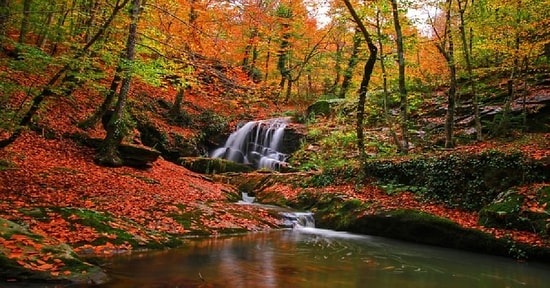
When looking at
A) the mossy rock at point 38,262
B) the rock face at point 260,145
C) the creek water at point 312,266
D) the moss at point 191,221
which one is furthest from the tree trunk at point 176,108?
the mossy rock at point 38,262

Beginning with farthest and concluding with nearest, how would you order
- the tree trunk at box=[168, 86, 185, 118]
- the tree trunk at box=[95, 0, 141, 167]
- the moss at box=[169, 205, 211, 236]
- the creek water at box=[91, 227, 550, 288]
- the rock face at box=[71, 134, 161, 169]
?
the tree trunk at box=[168, 86, 185, 118] < the rock face at box=[71, 134, 161, 169] < the tree trunk at box=[95, 0, 141, 167] < the moss at box=[169, 205, 211, 236] < the creek water at box=[91, 227, 550, 288]

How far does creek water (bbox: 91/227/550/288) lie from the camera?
19.4 ft

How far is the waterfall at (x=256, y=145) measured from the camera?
20938 mm

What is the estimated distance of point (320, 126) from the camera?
64.6ft

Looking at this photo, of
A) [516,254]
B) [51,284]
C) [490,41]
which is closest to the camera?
[51,284]

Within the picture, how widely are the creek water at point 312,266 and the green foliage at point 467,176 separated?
204 centimetres

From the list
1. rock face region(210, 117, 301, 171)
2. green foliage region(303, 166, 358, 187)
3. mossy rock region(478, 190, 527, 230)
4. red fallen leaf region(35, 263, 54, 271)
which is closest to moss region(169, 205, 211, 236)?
red fallen leaf region(35, 263, 54, 271)

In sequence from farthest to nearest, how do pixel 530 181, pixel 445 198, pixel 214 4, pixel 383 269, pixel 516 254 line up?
pixel 214 4, pixel 445 198, pixel 530 181, pixel 516 254, pixel 383 269

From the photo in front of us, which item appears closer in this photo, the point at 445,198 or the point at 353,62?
the point at 445,198

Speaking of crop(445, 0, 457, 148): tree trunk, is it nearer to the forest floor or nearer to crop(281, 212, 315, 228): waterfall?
the forest floor

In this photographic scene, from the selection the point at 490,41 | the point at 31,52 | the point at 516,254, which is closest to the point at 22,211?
the point at 31,52

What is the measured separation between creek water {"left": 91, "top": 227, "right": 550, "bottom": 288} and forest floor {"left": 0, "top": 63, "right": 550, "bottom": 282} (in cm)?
74

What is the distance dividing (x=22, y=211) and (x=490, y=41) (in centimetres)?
1359

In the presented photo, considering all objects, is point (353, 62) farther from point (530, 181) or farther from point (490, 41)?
point (530, 181)
